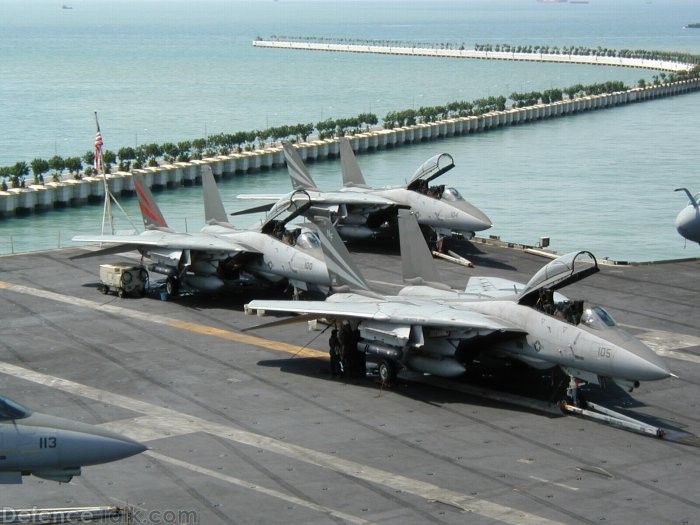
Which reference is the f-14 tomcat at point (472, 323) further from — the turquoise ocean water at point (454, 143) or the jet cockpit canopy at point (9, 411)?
the turquoise ocean water at point (454, 143)

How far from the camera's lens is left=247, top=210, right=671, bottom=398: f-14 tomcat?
28.3 meters

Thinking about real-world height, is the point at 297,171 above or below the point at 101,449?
above

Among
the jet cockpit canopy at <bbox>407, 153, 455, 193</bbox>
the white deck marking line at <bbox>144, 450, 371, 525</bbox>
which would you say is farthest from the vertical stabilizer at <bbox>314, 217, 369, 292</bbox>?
the jet cockpit canopy at <bbox>407, 153, 455, 193</bbox>

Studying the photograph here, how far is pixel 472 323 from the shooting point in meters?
29.7

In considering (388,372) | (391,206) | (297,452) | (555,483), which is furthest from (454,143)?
(555,483)

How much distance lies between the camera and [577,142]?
110 metres

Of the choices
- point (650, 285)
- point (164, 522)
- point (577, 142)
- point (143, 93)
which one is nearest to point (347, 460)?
point (164, 522)

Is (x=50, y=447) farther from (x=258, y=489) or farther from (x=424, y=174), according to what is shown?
(x=424, y=174)

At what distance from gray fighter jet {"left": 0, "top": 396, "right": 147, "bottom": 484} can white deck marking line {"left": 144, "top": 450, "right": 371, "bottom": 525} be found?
4.38 metres

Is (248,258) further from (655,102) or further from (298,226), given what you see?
(655,102)

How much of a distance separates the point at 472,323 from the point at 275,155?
60.2 meters

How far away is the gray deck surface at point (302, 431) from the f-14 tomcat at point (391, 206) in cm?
863

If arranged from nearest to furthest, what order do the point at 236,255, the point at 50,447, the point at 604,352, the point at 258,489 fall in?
the point at 50,447, the point at 258,489, the point at 604,352, the point at 236,255

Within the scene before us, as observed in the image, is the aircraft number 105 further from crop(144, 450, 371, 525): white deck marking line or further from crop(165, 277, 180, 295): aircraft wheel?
crop(165, 277, 180, 295): aircraft wheel
